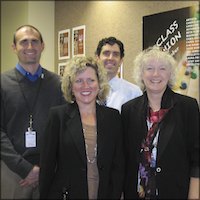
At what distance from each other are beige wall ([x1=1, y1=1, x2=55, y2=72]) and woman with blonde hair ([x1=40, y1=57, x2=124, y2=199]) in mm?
2371

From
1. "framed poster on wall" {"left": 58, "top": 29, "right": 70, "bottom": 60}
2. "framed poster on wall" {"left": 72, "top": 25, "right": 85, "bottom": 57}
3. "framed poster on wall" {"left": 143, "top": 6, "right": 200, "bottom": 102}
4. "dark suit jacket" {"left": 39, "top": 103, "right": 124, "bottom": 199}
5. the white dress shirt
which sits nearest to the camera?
"dark suit jacket" {"left": 39, "top": 103, "right": 124, "bottom": 199}

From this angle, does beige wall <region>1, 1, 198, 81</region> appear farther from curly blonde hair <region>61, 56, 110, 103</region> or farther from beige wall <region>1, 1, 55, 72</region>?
curly blonde hair <region>61, 56, 110, 103</region>

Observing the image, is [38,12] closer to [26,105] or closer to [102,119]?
[26,105]

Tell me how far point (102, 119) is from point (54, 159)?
0.28 metres

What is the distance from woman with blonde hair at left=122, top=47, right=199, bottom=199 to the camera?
4.88 ft

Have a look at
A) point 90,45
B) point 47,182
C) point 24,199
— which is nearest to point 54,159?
point 47,182

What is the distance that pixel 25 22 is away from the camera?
3.71m

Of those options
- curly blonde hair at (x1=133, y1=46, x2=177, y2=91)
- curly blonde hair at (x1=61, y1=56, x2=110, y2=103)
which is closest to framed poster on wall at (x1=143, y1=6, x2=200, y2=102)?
curly blonde hair at (x1=133, y1=46, x2=177, y2=91)

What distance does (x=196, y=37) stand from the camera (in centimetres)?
240

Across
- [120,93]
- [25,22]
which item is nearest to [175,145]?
[120,93]

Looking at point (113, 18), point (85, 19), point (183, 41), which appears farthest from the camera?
point (85, 19)

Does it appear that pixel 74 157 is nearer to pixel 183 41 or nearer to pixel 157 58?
pixel 157 58

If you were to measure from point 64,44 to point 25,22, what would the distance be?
1.63 feet

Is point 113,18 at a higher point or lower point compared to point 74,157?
higher
